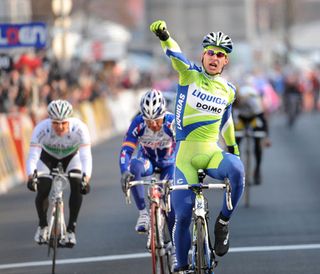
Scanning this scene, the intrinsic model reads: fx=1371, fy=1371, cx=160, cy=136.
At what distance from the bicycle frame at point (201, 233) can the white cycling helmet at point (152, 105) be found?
1.59 metres

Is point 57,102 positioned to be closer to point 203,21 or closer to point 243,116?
point 243,116

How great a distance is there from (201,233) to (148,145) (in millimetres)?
2533

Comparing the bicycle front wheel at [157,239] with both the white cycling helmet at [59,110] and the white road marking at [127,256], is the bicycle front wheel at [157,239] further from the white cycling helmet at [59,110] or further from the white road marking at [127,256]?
the white road marking at [127,256]

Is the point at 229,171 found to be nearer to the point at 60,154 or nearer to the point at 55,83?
the point at 60,154

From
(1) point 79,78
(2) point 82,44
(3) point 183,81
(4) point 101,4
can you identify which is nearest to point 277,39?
(4) point 101,4

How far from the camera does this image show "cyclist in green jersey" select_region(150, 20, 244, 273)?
37.1ft

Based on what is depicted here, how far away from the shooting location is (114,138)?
39.7 metres

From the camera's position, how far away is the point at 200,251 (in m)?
10.8

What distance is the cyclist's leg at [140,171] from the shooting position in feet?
43.3

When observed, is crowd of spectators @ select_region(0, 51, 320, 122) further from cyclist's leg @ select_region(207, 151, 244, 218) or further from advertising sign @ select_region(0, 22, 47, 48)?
cyclist's leg @ select_region(207, 151, 244, 218)

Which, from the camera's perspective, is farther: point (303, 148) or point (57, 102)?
point (303, 148)

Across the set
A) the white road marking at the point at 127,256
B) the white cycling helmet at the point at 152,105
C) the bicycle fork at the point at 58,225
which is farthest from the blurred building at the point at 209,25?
the white cycling helmet at the point at 152,105

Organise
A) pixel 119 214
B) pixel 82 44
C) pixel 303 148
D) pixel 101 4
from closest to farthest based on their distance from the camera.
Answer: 1. pixel 119 214
2. pixel 303 148
3. pixel 82 44
4. pixel 101 4

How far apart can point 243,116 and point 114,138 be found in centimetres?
2005
